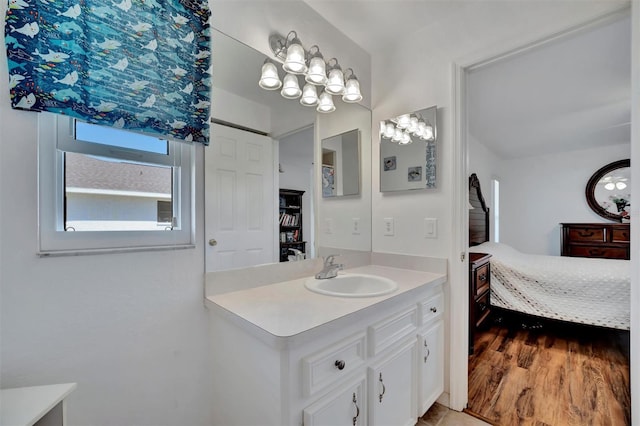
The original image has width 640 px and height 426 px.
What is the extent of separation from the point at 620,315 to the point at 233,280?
3.17 m

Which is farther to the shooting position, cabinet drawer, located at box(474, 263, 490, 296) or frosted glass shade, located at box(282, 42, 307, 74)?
cabinet drawer, located at box(474, 263, 490, 296)

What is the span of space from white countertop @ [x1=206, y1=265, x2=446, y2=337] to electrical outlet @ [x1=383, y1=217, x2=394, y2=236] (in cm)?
45

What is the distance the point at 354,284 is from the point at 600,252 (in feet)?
15.2

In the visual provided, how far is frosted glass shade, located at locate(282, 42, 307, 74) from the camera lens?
143 centimetres

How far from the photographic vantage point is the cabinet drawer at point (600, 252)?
153 inches

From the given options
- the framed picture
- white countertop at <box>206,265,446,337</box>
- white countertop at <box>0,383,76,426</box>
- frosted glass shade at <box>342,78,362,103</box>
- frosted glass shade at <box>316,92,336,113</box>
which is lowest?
white countertop at <box>0,383,76,426</box>

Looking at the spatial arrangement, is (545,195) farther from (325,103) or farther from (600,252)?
(325,103)

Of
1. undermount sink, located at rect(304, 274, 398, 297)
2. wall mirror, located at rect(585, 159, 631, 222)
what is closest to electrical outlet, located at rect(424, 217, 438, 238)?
undermount sink, located at rect(304, 274, 398, 297)

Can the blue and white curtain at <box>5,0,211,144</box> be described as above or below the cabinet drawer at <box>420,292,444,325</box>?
above

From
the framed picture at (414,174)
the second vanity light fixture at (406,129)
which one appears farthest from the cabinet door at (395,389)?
the second vanity light fixture at (406,129)

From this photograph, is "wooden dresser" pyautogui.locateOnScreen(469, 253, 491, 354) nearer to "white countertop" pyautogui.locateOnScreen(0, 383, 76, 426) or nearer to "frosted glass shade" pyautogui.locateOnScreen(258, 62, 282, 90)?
"frosted glass shade" pyautogui.locateOnScreen(258, 62, 282, 90)

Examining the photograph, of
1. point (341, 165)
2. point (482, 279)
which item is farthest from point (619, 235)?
point (341, 165)

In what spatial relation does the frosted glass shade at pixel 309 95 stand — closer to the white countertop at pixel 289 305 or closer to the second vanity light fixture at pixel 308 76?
the second vanity light fixture at pixel 308 76

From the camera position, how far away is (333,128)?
182 centimetres
